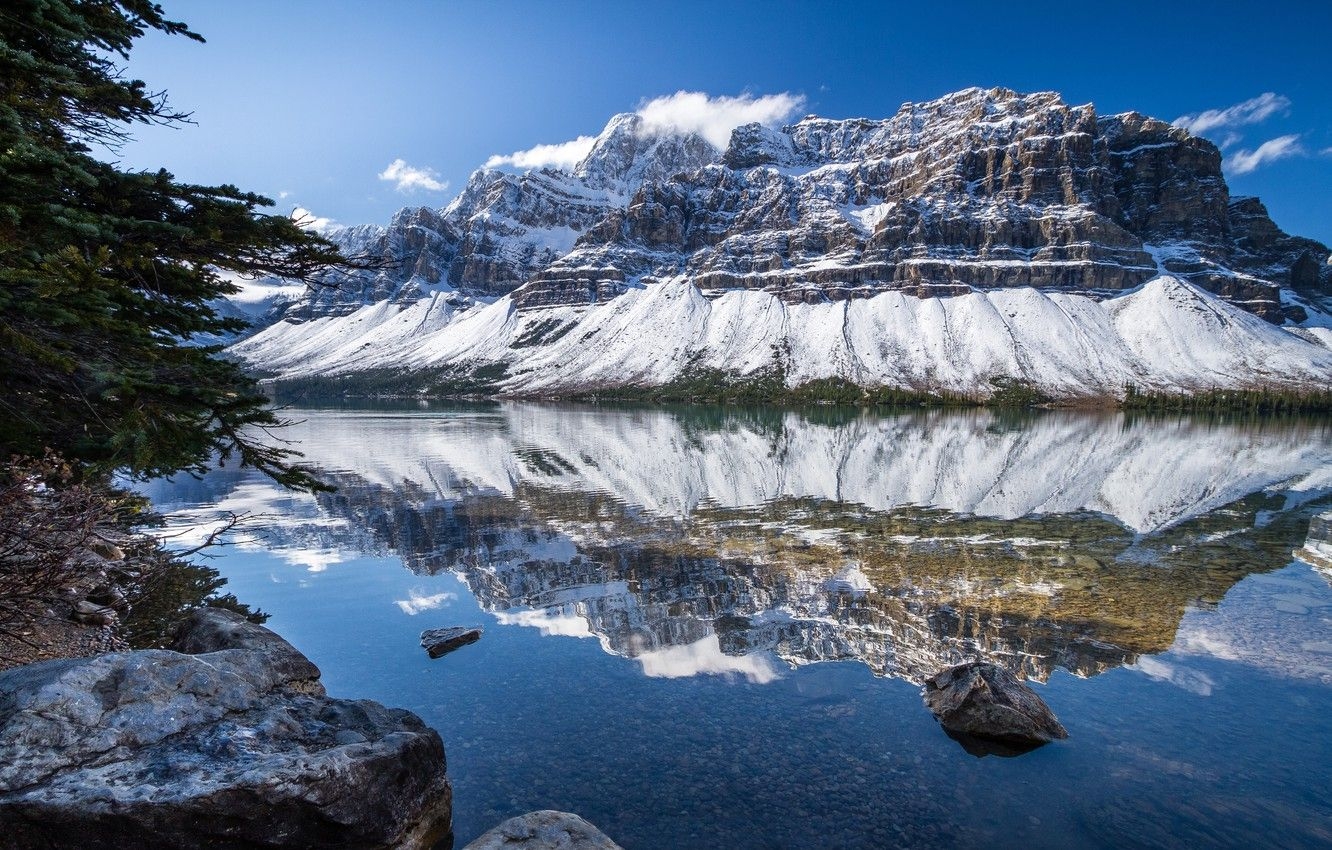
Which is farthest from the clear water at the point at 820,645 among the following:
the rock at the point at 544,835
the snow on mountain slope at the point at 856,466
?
the rock at the point at 544,835

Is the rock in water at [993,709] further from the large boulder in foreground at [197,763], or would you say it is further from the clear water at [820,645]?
the large boulder in foreground at [197,763]

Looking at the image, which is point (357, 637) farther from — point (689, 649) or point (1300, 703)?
point (1300, 703)

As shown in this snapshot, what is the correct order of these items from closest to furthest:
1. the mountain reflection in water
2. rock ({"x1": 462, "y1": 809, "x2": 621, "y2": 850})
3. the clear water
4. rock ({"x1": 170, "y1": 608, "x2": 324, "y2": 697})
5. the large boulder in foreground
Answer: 1. the large boulder in foreground
2. rock ({"x1": 462, "y1": 809, "x2": 621, "y2": 850})
3. the clear water
4. rock ({"x1": 170, "y1": 608, "x2": 324, "y2": 697})
5. the mountain reflection in water

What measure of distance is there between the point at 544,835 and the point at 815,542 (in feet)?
79.5

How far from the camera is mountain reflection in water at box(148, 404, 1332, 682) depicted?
19.9 meters

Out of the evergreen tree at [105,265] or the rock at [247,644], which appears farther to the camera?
the rock at [247,644]

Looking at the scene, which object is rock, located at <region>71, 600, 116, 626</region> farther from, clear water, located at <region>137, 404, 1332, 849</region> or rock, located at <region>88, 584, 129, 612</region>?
clear water, located at <region>137, 404, 1332, 849</region>

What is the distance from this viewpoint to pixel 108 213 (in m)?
12.5

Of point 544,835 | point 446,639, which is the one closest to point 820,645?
point 446,639

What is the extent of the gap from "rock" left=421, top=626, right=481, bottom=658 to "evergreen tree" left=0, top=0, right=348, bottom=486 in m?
6.89

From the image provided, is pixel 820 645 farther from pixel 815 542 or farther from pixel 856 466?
pixel 856 466

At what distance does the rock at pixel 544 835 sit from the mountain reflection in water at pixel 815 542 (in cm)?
803

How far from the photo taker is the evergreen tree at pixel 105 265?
10170 millimetres

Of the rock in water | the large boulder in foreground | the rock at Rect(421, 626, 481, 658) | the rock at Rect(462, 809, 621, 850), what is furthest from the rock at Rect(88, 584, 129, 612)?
the rock in water
